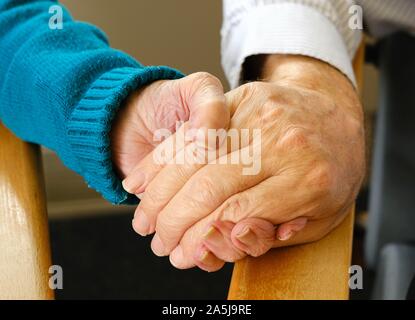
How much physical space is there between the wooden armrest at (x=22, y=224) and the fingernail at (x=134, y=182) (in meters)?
0.07

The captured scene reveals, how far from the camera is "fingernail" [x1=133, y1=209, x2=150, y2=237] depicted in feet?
0.95

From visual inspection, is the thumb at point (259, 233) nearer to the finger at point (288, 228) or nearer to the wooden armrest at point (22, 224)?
the finger at point (288, 228)

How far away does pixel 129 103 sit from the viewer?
297mm

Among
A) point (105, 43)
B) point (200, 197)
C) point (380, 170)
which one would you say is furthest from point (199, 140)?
point (380, 170)

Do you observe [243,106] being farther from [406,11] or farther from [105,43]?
[406,11]

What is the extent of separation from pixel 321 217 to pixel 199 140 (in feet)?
0.26

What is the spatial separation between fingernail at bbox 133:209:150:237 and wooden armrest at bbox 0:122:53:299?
6cm

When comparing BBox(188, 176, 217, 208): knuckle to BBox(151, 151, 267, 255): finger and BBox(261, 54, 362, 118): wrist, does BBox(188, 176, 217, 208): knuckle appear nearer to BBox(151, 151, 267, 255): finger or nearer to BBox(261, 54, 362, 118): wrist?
BBox(151, 151, 267, 255): finger

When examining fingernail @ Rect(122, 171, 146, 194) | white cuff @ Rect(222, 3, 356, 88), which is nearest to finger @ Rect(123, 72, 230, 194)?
fingernail @ Rect(122, 171, 146, 194)

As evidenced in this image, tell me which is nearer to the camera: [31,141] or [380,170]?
[31,141]

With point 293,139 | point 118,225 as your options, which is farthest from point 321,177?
point 118,225

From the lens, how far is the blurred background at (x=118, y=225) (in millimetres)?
427

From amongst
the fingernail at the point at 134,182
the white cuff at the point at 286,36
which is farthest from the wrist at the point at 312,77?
the fingernail at the point at 134,182

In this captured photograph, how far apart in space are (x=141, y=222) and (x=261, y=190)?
63 mm
